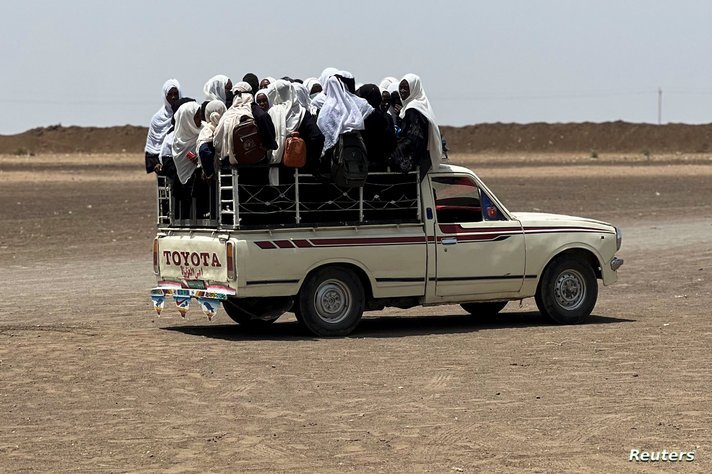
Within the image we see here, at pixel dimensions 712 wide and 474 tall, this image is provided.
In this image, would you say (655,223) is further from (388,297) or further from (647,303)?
(388,297)

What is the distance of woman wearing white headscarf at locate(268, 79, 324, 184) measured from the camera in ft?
45.4

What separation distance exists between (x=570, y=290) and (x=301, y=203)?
322 centimetres

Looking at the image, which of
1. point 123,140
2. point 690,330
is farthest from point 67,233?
point 123,140

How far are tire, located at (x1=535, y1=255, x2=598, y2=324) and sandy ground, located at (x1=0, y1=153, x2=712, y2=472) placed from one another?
0.25 meters

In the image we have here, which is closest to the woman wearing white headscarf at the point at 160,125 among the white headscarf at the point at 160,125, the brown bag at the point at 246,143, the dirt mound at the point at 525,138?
the white headscarf at the point at 160,125

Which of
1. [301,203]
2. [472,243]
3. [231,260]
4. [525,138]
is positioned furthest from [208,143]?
[525,138]

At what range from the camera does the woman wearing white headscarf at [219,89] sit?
50.1 feet

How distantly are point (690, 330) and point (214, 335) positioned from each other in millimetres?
4769

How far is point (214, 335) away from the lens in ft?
48.3

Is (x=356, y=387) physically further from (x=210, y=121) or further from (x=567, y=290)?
(x=567, y=290)

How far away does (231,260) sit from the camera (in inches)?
535

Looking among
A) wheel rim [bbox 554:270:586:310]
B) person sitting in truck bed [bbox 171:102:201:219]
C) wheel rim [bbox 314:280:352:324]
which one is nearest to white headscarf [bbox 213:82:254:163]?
person sitting in truck bed [bbox 171:102:201:219]

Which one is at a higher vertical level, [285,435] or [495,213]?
[495,213]

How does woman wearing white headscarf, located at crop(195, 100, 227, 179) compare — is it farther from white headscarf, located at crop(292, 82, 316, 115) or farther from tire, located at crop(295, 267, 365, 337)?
tire, located at crop(295, 267, 365, 337)
